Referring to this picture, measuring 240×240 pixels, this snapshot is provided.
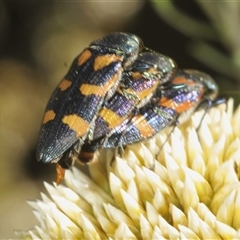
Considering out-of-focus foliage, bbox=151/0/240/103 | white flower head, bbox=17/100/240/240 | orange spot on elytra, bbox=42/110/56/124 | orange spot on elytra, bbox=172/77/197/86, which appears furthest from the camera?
out-of-focus foliage, bbox=151/0/240/103

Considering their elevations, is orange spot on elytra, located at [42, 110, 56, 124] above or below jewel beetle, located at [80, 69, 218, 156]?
above

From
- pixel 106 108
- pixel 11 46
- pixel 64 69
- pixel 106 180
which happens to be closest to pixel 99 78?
pixel 106 108

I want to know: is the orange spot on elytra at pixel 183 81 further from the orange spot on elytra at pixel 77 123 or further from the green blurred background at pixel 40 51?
the green blurred background at pixel 40 51

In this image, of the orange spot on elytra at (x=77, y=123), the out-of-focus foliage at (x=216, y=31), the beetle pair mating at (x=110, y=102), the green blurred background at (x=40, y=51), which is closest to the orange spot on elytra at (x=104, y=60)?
the beetle pair mating at (x=110, y=102)

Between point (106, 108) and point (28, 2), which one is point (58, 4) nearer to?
point (28, 2)

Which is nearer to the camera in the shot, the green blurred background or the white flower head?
the white flower head

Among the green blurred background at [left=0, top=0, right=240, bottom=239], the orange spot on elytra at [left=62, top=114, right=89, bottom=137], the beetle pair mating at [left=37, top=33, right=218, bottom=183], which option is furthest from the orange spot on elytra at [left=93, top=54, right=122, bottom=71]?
the green blurred background at [left=0, top=0, right=240, bottom=239]

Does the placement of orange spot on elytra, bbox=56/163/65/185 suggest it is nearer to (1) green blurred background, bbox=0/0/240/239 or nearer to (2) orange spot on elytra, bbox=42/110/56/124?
(2) orange spot on elytra, bbox=42/110/56/124

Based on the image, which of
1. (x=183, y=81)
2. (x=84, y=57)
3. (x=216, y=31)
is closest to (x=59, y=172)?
(x=84, y=57)

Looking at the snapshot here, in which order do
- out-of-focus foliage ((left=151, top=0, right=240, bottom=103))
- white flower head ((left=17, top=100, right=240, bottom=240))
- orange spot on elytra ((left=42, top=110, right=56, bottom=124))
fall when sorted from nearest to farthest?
white flower head ((left=17, top=100, right=240, bottom=240)) < orange spot on elytra ((left=42, top=110, right=56, bottom=124)) < out-of-focus foliage ((left=151, top=0, right=240, bottom=103))
